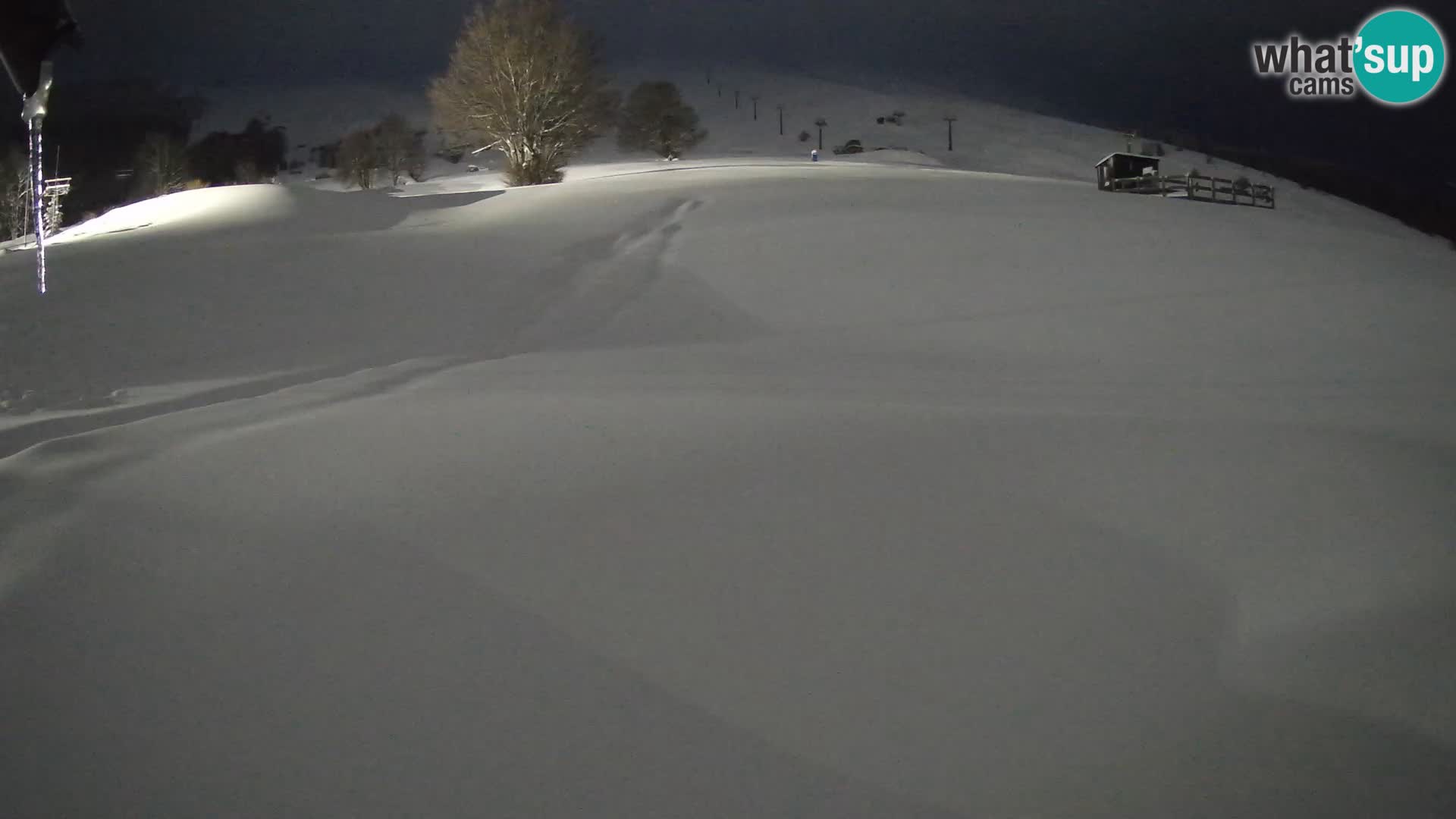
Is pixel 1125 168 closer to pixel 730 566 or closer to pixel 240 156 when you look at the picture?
pixel 730 566

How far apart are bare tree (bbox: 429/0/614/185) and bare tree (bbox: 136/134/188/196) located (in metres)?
23.2

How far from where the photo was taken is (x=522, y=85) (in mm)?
31781

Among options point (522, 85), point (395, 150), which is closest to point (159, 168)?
point (395, 150)

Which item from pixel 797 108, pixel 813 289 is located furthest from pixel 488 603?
pixel 797 108

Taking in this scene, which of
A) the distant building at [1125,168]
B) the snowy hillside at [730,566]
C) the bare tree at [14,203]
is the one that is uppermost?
the bare tree at [14,203]

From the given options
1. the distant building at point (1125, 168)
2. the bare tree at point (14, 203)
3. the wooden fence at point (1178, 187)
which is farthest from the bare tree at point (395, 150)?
the wooden fence at point (1178, 187)

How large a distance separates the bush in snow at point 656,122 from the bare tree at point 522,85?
18.7 metres

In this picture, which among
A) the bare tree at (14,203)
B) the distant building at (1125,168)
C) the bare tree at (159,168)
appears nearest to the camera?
the distant building at (1125,168)

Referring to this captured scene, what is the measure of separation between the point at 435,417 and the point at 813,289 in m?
6.77

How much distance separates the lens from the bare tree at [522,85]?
31.7 meters

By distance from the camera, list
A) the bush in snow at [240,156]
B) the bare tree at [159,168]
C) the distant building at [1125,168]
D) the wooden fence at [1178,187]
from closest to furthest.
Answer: the wooden fence at [1178,187]
the distant building at [1125,168]
the bare tree at [159,168]
the bush in snow at [240,156]

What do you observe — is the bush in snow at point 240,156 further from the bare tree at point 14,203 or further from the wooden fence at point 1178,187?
the wooden fence at point 1178,187

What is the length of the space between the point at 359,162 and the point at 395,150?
4376mm

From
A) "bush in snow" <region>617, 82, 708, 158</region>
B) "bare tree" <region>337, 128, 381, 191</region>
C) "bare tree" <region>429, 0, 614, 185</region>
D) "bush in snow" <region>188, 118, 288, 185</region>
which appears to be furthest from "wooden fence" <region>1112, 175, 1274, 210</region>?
"bush in snow" <region>188, 118, 288, 185</region>
